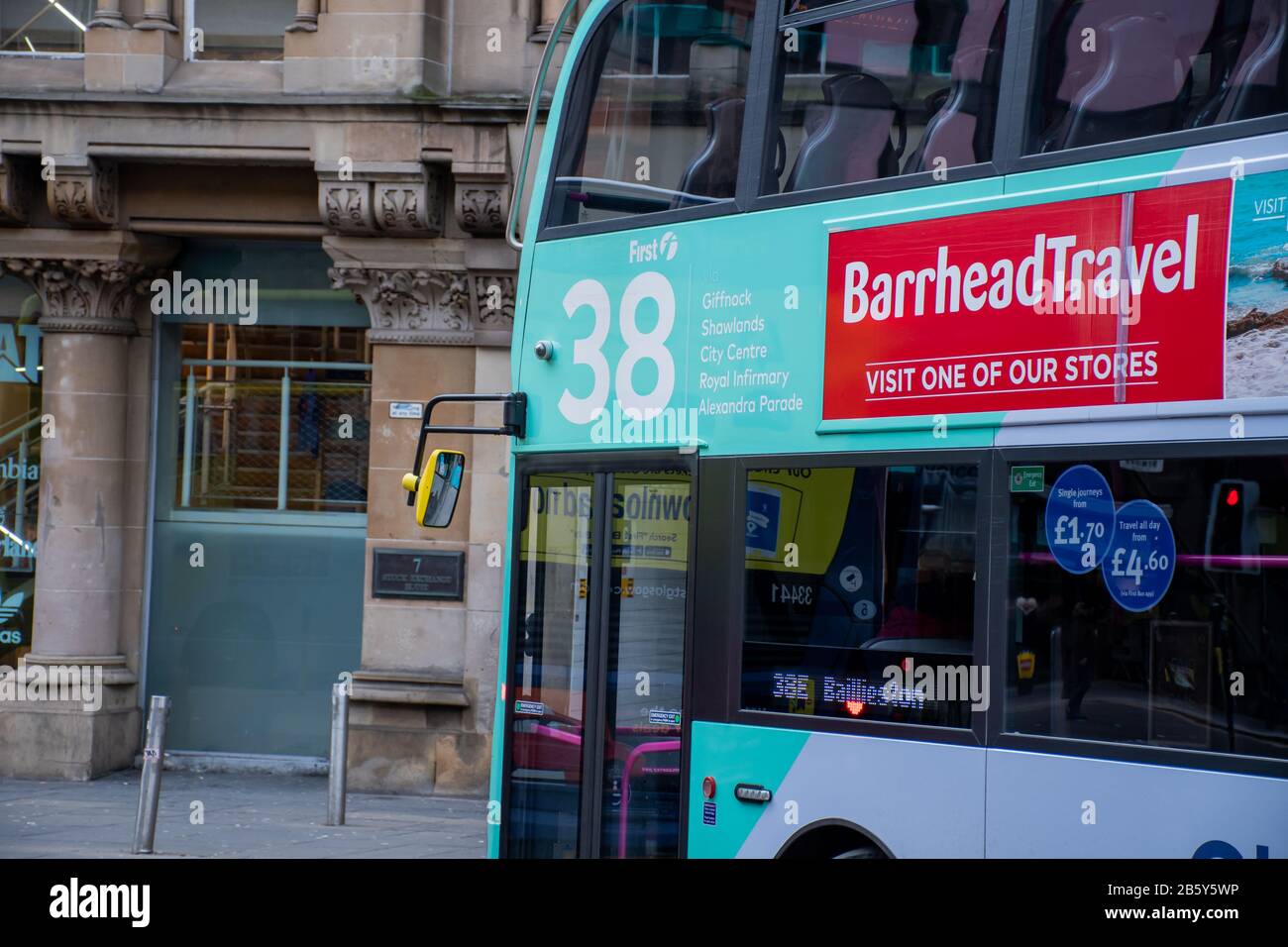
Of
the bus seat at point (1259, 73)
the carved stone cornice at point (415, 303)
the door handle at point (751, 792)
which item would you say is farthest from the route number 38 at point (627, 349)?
the carved stone cornice at point (415, 303)

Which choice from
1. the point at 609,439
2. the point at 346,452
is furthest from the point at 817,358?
the point at 346,452

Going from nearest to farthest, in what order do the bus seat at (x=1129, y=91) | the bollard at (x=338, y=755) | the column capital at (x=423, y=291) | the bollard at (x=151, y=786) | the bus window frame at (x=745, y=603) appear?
1. the bus seat at (x=1129, y=91)
2. the bus window frame at (x=745, y=603)
3. the bollard at (x=151, y=786)
4. the bollard at (x=338, y=755)
5. the column capital at (x=423, y=291)

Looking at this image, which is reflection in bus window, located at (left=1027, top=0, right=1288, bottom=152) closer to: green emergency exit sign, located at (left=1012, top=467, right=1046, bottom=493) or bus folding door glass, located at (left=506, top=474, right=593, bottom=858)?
green emergency exit sign, located at (left=1012, top=467, right=1046, bottom=493)

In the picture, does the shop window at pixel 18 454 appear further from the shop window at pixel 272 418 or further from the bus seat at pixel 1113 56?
the bus seat at pixel 1113 56

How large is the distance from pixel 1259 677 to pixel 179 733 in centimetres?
1169

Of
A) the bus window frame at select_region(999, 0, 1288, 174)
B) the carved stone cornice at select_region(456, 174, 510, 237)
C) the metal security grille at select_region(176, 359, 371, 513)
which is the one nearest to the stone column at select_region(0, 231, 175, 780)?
the metal security grille at select_region(176, 359, 371, 513)

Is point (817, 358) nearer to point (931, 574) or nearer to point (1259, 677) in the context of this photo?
point (931, 574)

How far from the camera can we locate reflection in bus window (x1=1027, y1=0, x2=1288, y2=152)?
14.8ft

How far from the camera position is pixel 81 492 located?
45.3 ft

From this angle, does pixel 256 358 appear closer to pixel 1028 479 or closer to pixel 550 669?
pixel 550 669

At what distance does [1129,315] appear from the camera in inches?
180

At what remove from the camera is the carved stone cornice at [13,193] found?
13.3m

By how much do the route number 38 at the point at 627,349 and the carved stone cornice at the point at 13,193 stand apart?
8.45m

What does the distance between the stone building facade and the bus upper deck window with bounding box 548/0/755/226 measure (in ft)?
20.1
